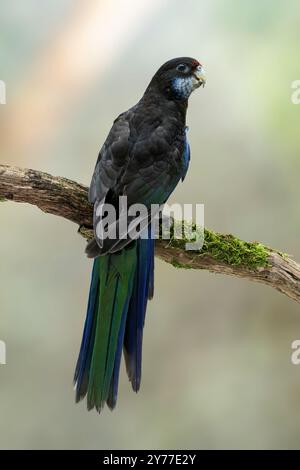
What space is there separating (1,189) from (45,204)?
0.63 feet

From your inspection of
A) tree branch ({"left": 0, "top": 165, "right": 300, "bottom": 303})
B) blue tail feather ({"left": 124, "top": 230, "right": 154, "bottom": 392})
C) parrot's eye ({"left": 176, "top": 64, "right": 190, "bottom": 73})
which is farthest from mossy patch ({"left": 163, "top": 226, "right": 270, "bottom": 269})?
parrot's eye ({"left": 176, "top": 64, "right": 190, "bottom": 73})

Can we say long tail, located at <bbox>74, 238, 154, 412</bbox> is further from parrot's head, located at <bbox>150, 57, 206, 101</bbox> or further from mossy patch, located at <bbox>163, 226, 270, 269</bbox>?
parrot's head, located at <bbox>150, 57, 206, 101</bbox>

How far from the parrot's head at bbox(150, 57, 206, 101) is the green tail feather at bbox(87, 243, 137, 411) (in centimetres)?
80

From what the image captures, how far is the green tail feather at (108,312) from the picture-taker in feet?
9.08

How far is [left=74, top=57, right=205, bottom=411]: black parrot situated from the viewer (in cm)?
275

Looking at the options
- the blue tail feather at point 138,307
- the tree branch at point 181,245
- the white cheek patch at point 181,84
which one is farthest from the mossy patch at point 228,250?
the white cheek patch at point 181,84

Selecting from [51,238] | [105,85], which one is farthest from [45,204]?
[105,85]

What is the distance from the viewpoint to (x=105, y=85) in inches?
191

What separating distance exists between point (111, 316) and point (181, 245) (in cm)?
46

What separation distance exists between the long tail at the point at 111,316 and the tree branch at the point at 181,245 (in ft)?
0.72

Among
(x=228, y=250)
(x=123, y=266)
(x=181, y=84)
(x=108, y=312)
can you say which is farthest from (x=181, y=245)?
(x=181, y=84)

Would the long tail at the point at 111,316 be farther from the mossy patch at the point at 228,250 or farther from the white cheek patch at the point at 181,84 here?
the white cheek patch at the point at 181,84

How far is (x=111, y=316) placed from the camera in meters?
2.79

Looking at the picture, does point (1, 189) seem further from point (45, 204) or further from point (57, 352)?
point (57, 352)
